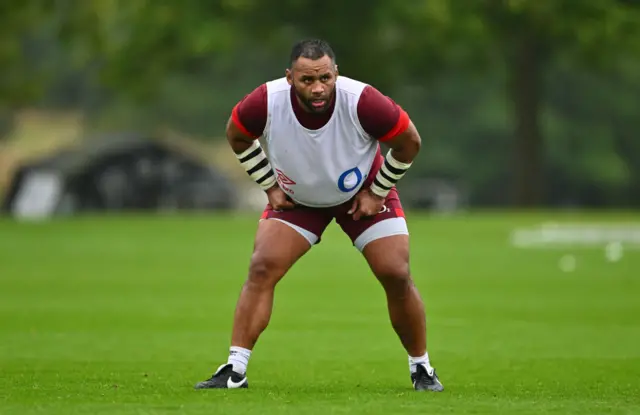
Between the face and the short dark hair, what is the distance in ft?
0.09

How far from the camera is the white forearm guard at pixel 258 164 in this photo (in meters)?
10.6

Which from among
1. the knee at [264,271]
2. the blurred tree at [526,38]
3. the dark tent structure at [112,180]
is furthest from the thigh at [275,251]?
the dark tent structure at [112,180]

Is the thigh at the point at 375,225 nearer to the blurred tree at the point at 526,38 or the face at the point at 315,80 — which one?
the face at the point at 315,80

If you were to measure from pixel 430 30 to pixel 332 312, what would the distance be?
122 feet

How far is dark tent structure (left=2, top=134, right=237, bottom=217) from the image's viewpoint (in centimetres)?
5847

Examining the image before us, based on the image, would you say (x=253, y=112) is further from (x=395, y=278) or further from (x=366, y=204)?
(x=395, y=278)

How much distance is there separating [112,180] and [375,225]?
49.7 metres

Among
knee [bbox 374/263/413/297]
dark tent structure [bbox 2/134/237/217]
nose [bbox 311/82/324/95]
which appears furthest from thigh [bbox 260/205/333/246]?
dark tent structure [bbox 2/134/237/217]

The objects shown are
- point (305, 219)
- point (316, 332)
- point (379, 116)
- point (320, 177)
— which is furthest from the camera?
point (316, 332)

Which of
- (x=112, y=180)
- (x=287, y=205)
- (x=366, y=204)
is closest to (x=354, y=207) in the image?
(x=366, y=204)

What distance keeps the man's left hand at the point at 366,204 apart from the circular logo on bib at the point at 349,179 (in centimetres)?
14

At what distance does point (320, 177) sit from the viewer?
33.6 ft

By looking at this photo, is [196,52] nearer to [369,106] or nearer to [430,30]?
[430,30]

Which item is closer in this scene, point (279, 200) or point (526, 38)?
point (279, 200)
